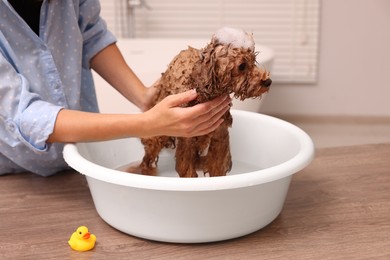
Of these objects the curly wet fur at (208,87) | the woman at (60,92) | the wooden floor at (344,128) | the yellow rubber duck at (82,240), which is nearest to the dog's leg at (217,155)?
the curly wet fur at (208,87)

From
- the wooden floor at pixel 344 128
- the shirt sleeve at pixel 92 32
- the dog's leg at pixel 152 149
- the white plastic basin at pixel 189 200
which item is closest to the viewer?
the white plastic basin at pixel 189 200

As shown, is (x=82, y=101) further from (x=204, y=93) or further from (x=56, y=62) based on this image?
(x=204, y=93)

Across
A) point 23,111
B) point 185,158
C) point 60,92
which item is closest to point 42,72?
point 60,92

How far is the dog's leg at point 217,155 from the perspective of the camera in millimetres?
1070

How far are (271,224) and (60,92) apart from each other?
0.51m

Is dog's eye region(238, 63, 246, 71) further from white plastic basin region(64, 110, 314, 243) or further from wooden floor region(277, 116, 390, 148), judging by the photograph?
wooden floor region(277, 116, 390, 148)

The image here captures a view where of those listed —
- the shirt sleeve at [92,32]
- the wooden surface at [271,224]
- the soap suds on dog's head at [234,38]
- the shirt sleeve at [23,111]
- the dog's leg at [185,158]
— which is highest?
the soap suds on dog's head at [234,38]

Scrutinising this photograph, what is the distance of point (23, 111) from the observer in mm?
1016

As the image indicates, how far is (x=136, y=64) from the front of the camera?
2531 mm

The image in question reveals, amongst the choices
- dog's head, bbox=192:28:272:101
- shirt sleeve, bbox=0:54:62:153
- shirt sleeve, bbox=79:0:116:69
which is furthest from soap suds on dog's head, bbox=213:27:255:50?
shirt sleeve, bbox=79:0:116:69

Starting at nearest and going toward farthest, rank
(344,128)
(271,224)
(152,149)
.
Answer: (271,224) → (152,149) → (344,128)

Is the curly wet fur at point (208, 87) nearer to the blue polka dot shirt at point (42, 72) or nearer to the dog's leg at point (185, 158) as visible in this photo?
the dog's leg at point (185, 158)

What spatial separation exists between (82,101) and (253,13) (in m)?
1.55

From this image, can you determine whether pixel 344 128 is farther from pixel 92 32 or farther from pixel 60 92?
pixel 60 92
